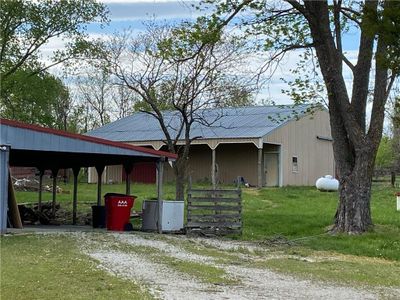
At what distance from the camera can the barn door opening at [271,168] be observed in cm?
3594

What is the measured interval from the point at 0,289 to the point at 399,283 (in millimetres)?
6206

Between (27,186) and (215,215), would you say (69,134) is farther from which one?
(27,186)

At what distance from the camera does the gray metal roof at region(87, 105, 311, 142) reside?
33.5m

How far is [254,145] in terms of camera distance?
35.5 meters

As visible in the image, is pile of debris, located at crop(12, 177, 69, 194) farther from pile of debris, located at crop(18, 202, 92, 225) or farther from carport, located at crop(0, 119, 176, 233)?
carport, located at crop(0, 119, 176, 233)

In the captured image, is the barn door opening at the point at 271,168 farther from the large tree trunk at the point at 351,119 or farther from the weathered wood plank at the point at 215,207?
the weathered wood plank at the point at 215,207

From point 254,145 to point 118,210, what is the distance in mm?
19210

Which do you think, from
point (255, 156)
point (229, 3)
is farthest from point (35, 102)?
point (229, 3)

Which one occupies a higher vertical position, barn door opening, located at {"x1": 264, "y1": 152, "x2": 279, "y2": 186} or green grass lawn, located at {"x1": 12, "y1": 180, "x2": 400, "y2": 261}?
barn door opening, located at {"x1": 264, "y1": 152, "x2": 279, "y2": 186}

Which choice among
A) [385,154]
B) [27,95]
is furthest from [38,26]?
[385,154]

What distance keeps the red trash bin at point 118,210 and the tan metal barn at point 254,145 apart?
53.3 feet

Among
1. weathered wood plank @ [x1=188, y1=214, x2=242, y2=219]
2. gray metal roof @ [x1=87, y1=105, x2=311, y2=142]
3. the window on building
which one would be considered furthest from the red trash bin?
the window on building

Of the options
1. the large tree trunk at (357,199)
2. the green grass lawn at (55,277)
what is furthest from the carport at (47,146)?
the large tree trunk at (357,199)

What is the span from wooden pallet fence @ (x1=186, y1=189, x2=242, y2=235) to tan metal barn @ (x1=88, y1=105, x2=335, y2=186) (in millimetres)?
16061
